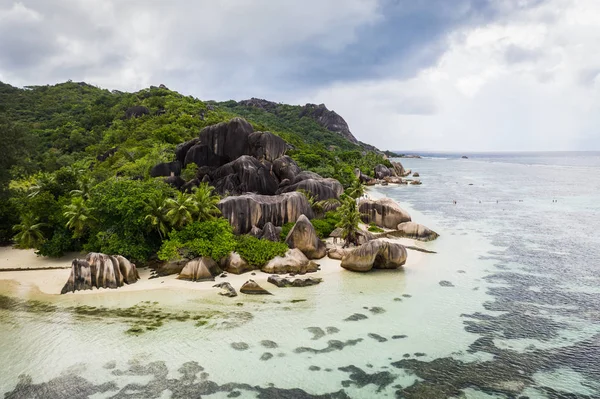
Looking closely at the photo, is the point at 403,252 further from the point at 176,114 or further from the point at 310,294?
the point at 176,114

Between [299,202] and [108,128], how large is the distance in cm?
6607

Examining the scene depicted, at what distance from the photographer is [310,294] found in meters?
22.3

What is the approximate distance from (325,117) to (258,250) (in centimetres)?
16078

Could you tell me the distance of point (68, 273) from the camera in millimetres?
25062

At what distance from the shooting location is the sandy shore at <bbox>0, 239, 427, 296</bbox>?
74.6 ft

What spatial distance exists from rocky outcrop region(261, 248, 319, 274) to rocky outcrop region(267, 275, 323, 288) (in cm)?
127

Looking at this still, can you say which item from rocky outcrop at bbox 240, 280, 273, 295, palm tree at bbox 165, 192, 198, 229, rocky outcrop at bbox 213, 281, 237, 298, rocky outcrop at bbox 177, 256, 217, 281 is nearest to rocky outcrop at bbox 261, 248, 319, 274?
rocky outcrop at bbox 240, 280, 273, 295

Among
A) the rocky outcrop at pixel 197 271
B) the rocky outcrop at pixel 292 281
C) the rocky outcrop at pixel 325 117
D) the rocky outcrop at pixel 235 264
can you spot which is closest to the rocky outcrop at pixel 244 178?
the rocky outcrop at pixel 235 264

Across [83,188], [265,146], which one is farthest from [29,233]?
[265,146]

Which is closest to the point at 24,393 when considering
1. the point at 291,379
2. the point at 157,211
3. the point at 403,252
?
the point at 291,379

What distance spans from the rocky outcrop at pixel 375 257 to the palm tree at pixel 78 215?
61.2ft

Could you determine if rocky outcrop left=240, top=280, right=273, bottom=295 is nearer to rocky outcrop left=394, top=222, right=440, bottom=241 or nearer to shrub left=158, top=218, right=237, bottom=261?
shrub left=158, top=218, right=237, bottom=261

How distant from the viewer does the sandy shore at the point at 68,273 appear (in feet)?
74.6

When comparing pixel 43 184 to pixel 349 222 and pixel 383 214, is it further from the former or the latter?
pixel 383 214
